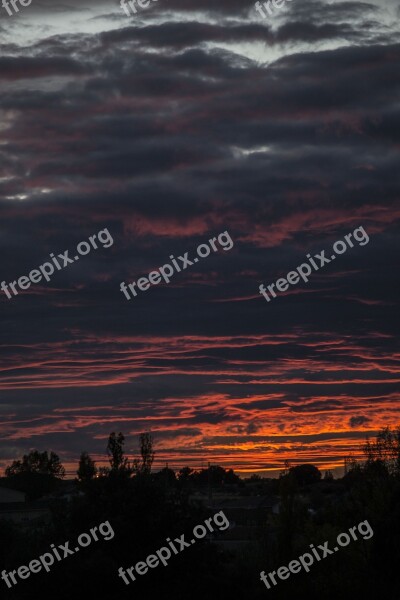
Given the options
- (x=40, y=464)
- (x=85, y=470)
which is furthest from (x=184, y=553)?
(x=40, y=464)

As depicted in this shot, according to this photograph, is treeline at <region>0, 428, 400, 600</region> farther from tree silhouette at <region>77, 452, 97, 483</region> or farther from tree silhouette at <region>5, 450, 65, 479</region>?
tree silhouette at <region>5, 450, 65, 479</region>

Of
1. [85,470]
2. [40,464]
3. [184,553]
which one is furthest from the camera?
[40,464]

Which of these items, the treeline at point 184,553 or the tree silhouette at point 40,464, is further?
the tree silhouette at point 40,464

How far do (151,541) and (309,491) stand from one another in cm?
8508

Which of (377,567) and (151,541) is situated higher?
(151,541)

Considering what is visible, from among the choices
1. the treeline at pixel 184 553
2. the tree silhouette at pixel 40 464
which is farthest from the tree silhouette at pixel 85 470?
the tree silhouette at pixel 40 464

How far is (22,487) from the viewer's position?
149 metres

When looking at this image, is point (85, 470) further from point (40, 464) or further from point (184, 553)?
point (40, 464)

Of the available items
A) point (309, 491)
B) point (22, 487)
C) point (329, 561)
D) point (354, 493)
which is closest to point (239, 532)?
point (354, 493)

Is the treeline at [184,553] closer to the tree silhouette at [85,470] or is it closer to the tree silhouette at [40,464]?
the tree silhouette at [85,470]

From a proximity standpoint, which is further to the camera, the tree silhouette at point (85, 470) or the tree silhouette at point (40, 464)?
the tree silhouette at point (40, 464)

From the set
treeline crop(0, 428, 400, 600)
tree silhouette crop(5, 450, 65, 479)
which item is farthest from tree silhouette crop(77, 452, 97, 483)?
tree silhouette crop(5, 450, 65, 479)

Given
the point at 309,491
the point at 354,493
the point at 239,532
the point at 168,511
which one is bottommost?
the point at 309,491

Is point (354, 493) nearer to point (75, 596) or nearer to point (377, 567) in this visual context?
point (377, 567)
